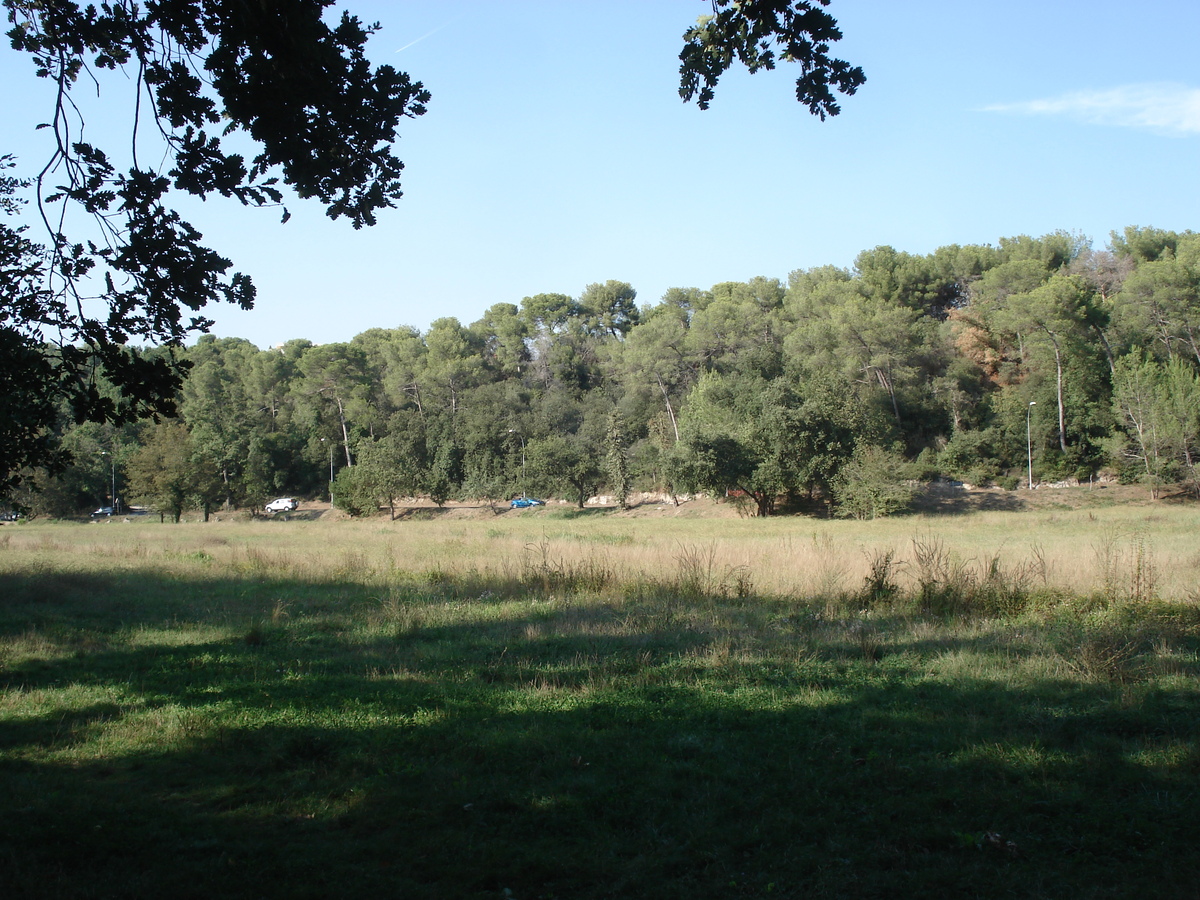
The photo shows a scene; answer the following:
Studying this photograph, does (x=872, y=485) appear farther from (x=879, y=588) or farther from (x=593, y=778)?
(x=593, y=778)

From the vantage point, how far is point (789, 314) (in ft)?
229

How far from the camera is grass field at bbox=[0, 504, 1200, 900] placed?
139 inches

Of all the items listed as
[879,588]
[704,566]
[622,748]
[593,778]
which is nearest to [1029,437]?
[704,566]

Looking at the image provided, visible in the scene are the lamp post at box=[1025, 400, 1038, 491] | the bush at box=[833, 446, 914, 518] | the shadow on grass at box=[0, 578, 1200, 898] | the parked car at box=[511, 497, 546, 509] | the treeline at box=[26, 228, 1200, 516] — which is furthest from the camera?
the parked car at box=[511, 497, 546, 509]

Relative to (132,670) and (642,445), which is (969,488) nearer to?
(642,445)

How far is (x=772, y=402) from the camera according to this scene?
155ft

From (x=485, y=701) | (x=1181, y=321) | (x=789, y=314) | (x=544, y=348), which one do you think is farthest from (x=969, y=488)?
(x=485, y=701)

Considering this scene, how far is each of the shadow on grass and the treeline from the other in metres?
39.0

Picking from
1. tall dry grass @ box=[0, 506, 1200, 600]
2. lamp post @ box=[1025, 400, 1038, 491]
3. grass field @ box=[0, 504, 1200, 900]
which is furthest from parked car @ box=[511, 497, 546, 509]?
grass field @ box=[0, 504, 1200, 900]

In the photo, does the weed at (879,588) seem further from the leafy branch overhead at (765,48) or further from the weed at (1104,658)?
the leafy branch overhead at (765,48)

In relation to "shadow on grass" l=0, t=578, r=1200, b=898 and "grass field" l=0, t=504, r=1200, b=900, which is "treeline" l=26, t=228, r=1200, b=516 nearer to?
"grass field" l=0, t=504, r=1200, b=900

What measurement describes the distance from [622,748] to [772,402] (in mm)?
43916

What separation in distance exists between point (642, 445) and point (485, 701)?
56.8 metres

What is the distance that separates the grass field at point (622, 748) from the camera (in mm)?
3537
